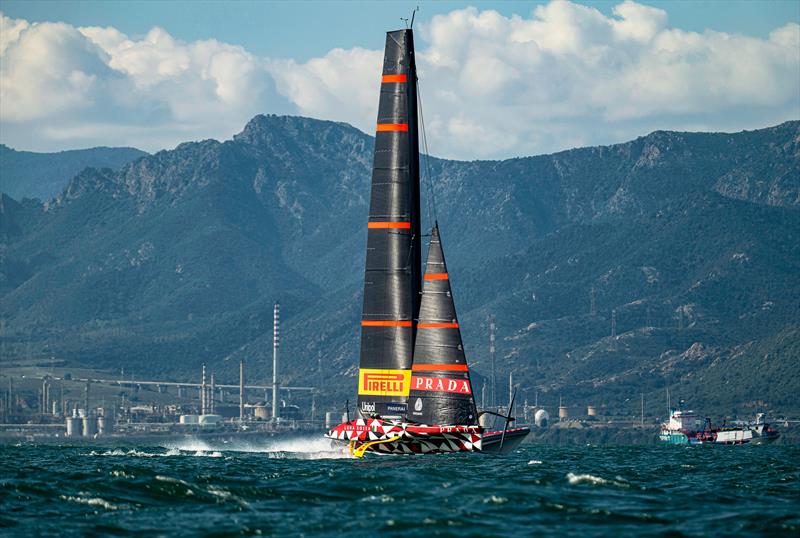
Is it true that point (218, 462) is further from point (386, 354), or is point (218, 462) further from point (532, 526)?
point (532, 526)

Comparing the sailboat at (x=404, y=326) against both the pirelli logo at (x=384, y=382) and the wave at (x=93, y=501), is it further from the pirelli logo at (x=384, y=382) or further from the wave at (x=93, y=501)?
the wave at (x=93, y=501)

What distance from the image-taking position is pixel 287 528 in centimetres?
4356

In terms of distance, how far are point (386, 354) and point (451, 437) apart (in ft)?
25.9

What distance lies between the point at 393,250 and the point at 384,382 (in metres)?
6.63

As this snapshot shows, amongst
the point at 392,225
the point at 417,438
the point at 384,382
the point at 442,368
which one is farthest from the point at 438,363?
the point at 392,225

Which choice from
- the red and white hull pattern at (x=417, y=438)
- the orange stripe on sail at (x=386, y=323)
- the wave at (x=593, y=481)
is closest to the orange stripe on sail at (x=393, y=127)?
the orange stripe on sail at (x=386, y=323)

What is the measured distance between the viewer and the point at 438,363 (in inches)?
2736

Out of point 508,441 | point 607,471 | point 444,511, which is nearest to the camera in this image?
point 444,511

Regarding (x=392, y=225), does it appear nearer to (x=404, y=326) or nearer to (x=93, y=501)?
(x=404, y=326)

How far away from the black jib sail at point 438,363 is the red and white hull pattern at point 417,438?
0.59 m

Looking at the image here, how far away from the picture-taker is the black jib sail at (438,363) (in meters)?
69.1

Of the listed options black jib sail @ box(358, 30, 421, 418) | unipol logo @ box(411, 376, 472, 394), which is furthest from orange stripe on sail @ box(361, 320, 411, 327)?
unipol logo @ box(411, 376, 472, 394)

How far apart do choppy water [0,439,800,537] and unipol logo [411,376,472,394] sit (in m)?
3.17

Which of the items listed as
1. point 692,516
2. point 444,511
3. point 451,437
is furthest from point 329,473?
A: point 692,516
